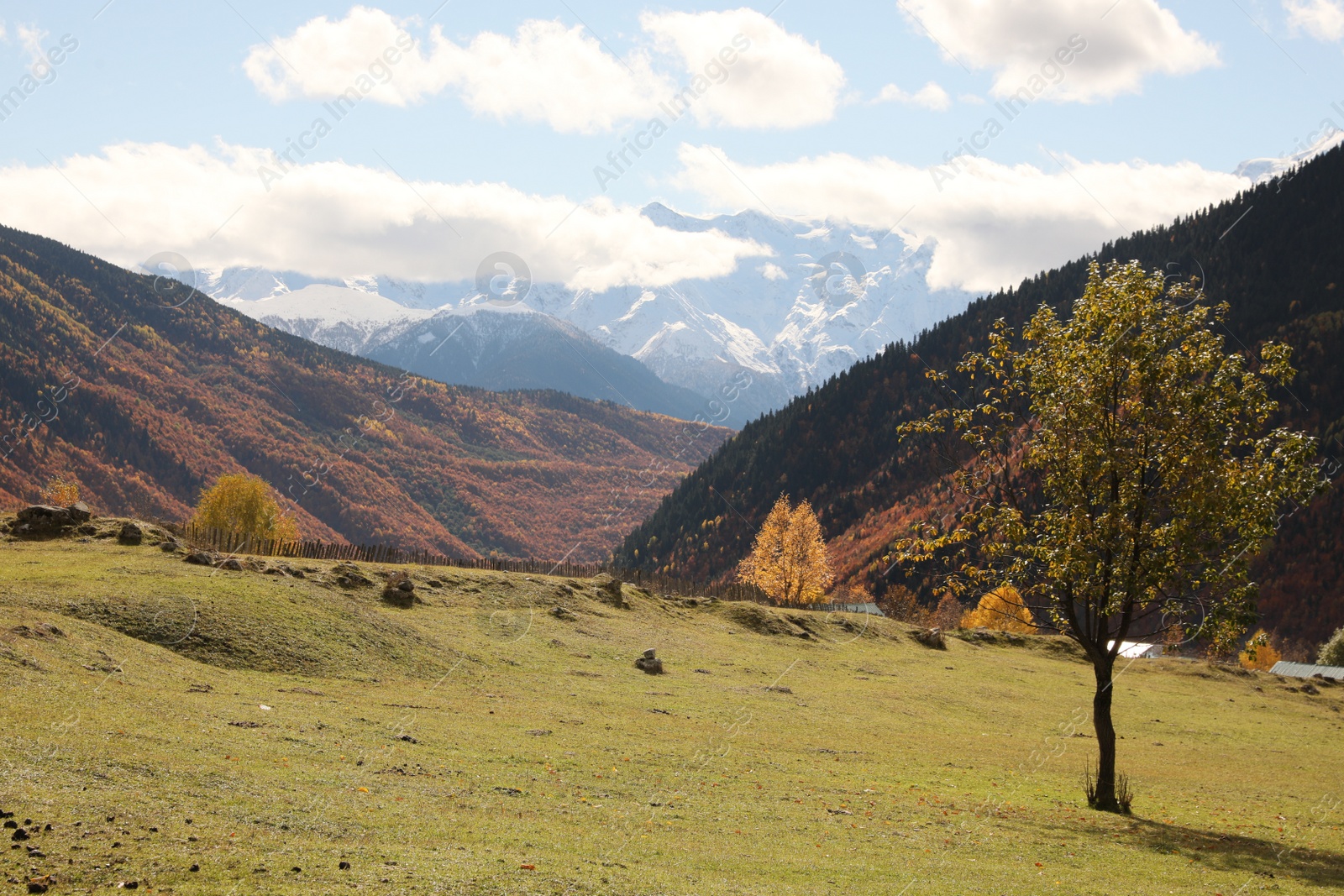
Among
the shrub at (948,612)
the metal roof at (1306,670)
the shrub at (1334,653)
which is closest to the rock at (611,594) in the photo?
the shrub at (948,612)

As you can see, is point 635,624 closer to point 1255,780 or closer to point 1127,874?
point 1255,780

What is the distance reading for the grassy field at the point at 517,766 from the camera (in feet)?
48.4

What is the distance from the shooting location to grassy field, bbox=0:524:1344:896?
14758mm

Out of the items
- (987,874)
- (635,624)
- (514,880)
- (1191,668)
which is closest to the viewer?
(514,880)

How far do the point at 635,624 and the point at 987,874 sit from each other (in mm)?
44748

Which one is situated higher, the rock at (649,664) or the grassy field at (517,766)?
the grassy field at (517,766)

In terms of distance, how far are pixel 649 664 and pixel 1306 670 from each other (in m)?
103

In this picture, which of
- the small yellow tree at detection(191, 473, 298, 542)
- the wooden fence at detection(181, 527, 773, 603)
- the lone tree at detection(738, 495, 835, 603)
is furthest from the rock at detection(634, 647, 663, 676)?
the small yellow tree at detection(191, 473, 298, 542)

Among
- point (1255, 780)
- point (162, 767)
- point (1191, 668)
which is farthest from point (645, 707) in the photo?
point (1191, 668)

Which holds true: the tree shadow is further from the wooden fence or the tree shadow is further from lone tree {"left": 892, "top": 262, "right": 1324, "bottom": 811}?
the wooden fence

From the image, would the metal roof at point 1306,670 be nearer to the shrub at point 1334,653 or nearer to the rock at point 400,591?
the shrub at point 1334,653

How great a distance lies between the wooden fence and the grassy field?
9.60m

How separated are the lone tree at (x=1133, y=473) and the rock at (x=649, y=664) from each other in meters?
23.6

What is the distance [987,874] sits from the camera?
60.1 feet
